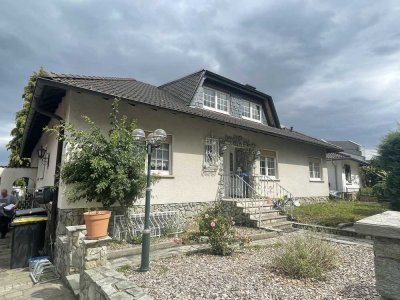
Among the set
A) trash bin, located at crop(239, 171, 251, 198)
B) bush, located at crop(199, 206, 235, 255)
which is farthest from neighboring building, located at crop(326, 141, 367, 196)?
bush, located at crop(199, 206, 235, 255)

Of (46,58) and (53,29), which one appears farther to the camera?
(46,58)

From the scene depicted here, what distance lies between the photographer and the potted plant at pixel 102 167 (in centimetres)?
624

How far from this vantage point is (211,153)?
10102 mm

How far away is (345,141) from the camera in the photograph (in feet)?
115

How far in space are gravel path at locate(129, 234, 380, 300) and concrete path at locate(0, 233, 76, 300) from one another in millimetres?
1704

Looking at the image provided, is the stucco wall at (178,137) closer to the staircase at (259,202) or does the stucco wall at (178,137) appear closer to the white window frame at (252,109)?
the staircase at (259,202)

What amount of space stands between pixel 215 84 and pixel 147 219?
9.41 m

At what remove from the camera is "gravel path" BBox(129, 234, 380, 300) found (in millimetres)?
3414

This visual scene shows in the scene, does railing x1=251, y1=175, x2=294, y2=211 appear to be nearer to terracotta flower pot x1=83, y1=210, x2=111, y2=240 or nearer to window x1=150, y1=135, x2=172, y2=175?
window x1=150, y1=135, x2=172, y2=175

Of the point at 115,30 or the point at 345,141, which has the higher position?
the point at 345,141

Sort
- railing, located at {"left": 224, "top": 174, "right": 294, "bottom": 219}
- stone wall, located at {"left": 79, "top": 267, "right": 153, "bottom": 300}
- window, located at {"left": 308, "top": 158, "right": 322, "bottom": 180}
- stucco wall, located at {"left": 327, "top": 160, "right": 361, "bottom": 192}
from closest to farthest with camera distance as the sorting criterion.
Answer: stone wall, located at {"left": 79, "top": 267, "right": 153, "bottom": 300}
railing, located at {"left": 224, "top": 174, "right": 294, "bottom": 219}
window, located at {"left": 308, "top": 158, "right": 322, "bottom": 180}
stucco wall, located at {"left": 327, "top": 160, "right": 361, "bottom": 192}

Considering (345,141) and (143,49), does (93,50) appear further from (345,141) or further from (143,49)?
(345,141)

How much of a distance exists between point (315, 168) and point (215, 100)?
816 centimetres

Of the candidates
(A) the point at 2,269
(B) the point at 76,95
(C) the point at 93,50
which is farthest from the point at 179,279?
(C) the point at 93,50
